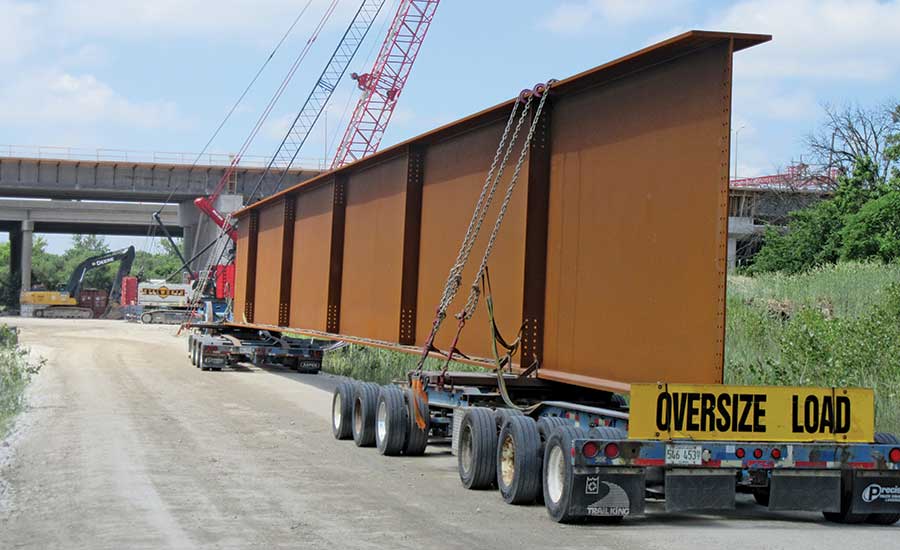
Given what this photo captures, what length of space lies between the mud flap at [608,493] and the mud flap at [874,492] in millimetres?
2039

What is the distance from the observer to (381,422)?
540 inches

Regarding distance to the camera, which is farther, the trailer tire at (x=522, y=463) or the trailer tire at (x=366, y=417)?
the trailer tire at (x=366, y=417)

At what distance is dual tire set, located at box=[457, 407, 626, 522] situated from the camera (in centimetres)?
889

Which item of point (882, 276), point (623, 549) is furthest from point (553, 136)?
point (882, 276)

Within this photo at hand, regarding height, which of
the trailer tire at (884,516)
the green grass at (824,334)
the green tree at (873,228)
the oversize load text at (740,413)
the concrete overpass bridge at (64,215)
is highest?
the concrete overpass bridge at (64,215)

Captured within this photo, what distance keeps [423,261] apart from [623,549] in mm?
8257

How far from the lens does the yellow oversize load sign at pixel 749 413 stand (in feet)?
28.4

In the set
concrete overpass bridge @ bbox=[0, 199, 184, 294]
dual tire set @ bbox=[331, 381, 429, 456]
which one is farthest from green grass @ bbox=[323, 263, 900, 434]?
concrete overpass bridge @ bbox=[0, 199, 184, 294]

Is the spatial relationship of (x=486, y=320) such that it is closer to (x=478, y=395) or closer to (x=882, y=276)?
(x=478, y=395)

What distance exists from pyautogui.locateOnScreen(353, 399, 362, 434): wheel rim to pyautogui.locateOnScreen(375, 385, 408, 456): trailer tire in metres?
0.62

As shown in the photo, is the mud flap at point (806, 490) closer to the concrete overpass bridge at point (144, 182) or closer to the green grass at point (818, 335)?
the green grass at point (818, 335)

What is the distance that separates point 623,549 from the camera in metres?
7.96

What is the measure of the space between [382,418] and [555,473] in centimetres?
483

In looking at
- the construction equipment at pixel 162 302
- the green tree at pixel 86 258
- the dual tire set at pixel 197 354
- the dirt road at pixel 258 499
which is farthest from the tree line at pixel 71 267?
the dirt road at pixel 258 499
